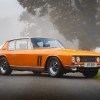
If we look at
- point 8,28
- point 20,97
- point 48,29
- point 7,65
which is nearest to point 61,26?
point 7,65

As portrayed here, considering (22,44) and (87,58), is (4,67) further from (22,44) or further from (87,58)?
(87,58)

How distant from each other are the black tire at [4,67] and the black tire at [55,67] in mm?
2323

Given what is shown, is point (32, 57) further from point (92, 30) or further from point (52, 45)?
point (92, 30)

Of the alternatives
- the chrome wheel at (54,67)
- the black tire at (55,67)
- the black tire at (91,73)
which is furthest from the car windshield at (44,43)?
the black tire at (91,73)

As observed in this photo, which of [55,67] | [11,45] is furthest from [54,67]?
[11,45]

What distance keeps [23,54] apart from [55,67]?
1.81 metres

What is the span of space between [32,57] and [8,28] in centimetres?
17949

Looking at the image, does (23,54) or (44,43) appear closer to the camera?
(23,54)

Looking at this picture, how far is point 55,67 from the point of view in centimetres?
1556

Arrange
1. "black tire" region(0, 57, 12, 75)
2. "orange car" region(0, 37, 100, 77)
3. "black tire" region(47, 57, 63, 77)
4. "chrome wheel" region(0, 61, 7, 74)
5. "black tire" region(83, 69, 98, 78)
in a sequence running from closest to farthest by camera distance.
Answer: "orange car" region(0, 37, 100, 77), "black tire" region(47, 57, 63, 77), "black tire" region(83, 69, 98, 78), "black tire" region(0, 57, 12, 75), "chrome wheel" region(0, 61, 7, 74)

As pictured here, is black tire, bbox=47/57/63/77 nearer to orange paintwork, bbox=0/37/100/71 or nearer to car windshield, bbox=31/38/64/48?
orange paintwork, bbox=0/37/100/71

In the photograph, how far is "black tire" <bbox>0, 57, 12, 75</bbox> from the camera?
694 inches

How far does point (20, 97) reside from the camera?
9258 mm

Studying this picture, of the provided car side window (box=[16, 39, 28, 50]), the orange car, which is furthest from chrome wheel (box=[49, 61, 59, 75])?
car side window (box=[16, 39, 28, 50])
